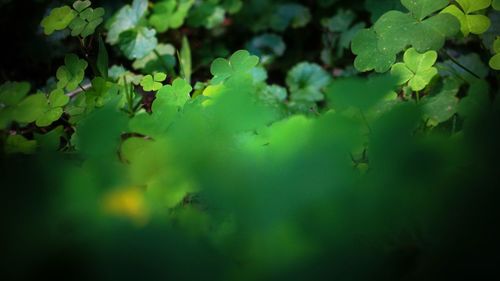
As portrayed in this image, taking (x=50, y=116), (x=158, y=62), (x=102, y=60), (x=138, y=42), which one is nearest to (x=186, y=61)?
(x=158, y=62)

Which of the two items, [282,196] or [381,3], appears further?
[381,3]

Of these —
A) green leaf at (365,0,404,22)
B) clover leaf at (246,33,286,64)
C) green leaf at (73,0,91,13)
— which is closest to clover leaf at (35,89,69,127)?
green leaf at (73,0,91,13)

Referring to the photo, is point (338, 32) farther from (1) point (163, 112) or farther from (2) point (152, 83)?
(1) point (163, 112)

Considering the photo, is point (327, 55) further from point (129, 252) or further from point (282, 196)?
point (129, 252)

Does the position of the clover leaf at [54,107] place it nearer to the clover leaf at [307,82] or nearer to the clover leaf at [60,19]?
the clover leaf at [60,19]

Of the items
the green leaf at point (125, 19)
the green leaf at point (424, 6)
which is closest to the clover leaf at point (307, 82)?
the green leaf at point (424, 6)

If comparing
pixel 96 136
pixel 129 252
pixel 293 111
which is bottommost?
pixel 293 111

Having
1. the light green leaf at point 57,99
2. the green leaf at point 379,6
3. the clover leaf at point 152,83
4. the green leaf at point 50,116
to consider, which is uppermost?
the green leaf at point 379,6

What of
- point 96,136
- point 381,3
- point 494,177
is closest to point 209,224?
point 96,136
